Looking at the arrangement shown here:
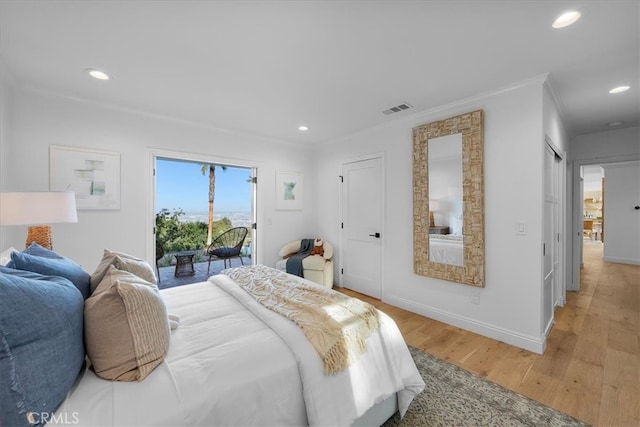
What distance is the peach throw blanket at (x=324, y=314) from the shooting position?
134cm

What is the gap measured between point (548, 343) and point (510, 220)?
1288mm

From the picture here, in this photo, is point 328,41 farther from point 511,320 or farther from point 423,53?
point 511,320

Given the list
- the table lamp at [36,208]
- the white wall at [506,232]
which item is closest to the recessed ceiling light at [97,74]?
the table lamp at [36,208]

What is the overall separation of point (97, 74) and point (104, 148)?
3.10ft

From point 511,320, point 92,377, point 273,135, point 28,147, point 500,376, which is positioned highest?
point 273,135

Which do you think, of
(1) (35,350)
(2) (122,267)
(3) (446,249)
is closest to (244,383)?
(1) (35,350)

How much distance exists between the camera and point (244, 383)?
1.09 m

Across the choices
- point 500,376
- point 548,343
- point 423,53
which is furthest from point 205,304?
point 548,343

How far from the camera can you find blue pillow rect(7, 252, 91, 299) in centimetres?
117

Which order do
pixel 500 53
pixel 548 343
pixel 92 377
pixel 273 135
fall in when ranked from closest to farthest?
pixel 92 377
pixel 500 53
pixel 548 343
pixel 273 135

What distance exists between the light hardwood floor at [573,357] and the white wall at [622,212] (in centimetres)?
348

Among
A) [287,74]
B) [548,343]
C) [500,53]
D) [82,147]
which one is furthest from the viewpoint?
[82,147]

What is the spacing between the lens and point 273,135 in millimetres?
4254

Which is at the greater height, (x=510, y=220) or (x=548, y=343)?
(x=510, y=220)
